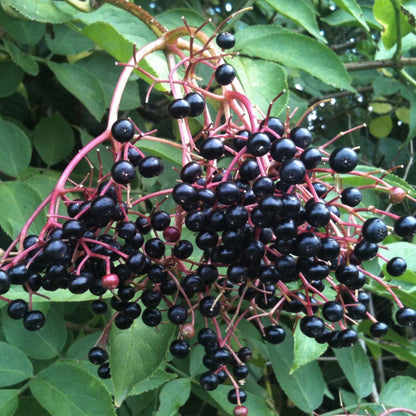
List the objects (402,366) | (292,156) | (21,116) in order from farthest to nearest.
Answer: (402,366), (21,116), (292,156)

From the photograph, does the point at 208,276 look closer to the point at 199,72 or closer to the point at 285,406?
the point at 199,72

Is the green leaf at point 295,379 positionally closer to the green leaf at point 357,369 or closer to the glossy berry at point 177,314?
the green leaf at point 357,369

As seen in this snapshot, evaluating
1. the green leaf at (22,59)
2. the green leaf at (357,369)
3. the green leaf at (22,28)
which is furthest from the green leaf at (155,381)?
the green leaf at (22,28)

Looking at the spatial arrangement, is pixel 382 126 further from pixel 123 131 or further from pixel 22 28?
pixel 123 131

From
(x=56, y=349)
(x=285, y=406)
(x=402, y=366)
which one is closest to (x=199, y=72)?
(x=56, y=349)

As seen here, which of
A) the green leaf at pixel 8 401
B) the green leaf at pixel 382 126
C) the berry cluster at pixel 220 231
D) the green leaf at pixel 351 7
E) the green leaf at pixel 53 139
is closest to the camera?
the berry cluster at pixel 220 231

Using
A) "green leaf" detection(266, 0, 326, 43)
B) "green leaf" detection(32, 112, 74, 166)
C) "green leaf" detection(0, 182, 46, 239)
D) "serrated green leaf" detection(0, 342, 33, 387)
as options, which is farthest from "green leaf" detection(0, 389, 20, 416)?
"green leaf" detection(266, 0, 326, 43)
